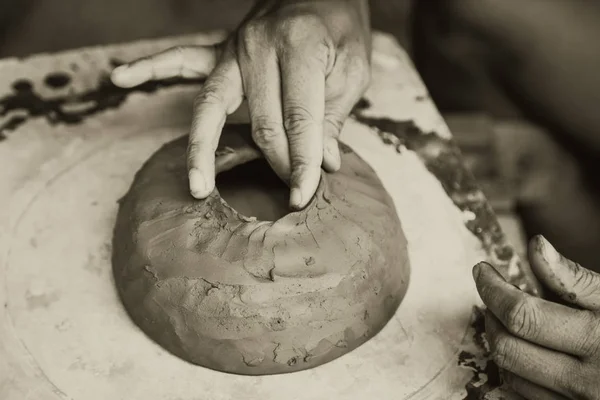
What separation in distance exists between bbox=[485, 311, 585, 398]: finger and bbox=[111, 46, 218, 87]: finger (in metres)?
0.94

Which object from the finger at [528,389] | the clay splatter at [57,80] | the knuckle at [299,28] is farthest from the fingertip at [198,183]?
the clay splatter at [57,80]

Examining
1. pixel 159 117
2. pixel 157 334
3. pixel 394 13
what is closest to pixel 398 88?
pixel 159 117

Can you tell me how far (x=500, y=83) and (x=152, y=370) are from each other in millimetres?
2231

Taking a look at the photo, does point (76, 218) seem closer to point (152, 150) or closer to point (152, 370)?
point (152, 150)

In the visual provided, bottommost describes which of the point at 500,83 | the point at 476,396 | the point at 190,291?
the point at 500,83

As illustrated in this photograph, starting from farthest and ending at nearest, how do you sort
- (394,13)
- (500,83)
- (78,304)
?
1. (394,13)
2. (500,83)
3. (78,304)

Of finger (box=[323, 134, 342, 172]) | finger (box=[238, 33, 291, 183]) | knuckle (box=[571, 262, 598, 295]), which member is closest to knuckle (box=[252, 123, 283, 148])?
finger (box=[238, 33, 291, 183])

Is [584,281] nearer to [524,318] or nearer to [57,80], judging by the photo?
[524,318]

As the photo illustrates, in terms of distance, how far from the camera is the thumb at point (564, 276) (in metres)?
1.29

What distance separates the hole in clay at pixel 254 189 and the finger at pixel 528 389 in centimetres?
60

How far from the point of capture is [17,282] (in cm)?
157

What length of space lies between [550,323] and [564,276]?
0.31 ft

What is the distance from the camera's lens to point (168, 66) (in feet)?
5.55

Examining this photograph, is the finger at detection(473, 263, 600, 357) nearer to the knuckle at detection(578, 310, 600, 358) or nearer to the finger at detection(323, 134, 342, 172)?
the knuckle at detection(578, 310, 600, 358)
